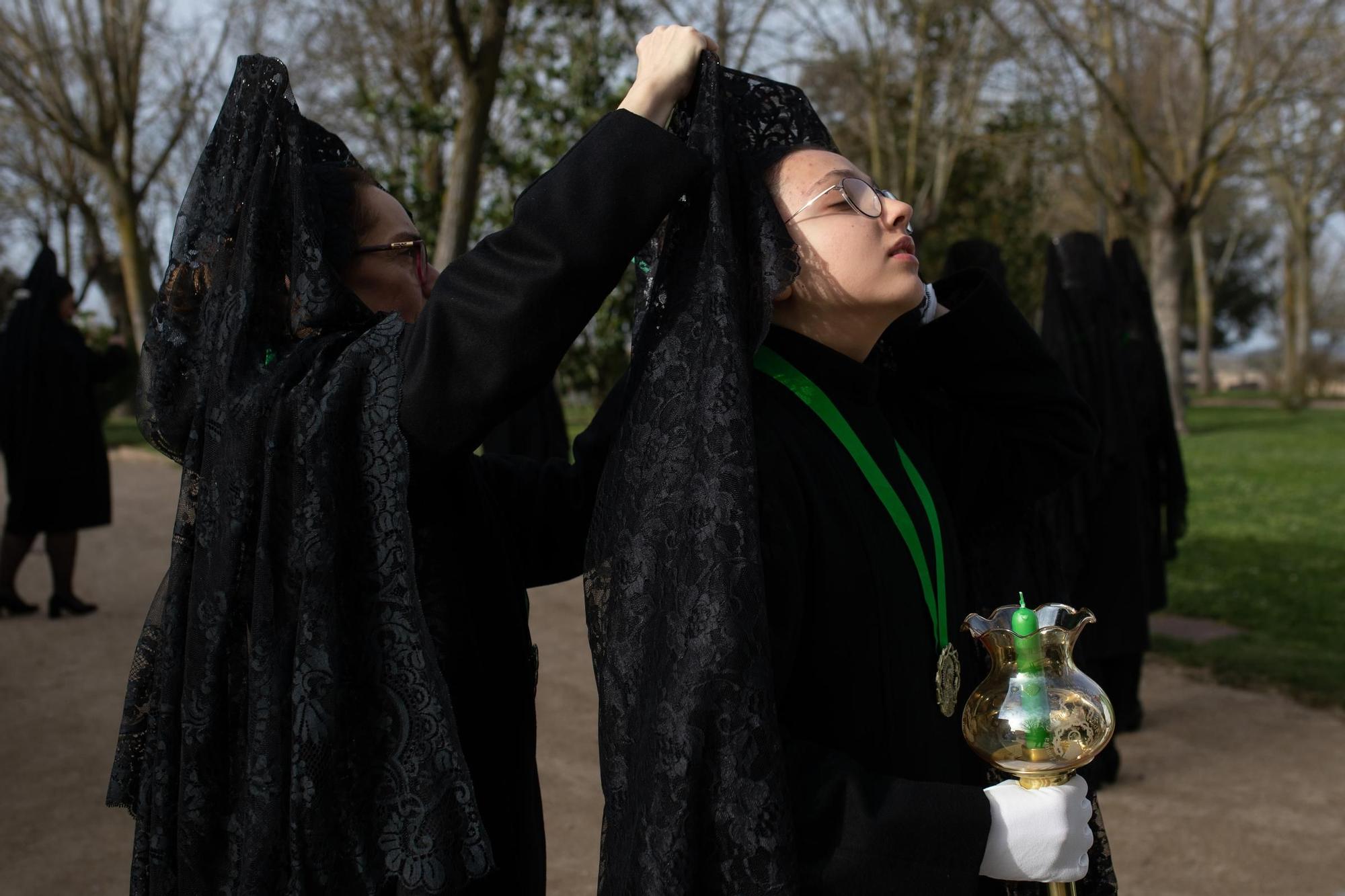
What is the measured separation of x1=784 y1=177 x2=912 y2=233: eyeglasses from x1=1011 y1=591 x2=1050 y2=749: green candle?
64cm

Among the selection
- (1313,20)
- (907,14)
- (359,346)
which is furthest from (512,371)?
(1313,20)

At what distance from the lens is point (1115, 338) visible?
5660 millimetres

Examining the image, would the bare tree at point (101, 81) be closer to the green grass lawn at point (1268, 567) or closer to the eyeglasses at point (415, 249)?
the green grass lawn at point (1268, 567)

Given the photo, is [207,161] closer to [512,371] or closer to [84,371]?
[512,371]

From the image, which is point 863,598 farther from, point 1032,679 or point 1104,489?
point 1104,489

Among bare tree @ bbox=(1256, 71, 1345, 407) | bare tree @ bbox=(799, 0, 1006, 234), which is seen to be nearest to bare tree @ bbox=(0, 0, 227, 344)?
bare tree @ bbox=(799, 0, 1006, 234)

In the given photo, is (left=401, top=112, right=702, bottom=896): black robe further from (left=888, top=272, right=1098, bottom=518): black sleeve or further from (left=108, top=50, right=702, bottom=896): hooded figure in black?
(left=888, top=272, right=1098, bottom=518): black sleeve

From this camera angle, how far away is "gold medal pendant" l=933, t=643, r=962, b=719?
1865 millimetres

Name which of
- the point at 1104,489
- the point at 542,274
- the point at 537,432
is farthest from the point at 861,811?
the point at 537,432

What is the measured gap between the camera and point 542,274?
5.36ft

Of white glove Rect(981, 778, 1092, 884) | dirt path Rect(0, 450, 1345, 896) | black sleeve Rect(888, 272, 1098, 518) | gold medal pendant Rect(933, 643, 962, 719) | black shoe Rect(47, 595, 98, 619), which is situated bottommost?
dirt path Rect(0, 450, 1345, 896)

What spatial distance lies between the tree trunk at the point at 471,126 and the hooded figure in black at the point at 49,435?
107 inches

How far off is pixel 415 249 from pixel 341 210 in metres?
0.16

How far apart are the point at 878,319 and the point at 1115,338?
4110 millimetres
